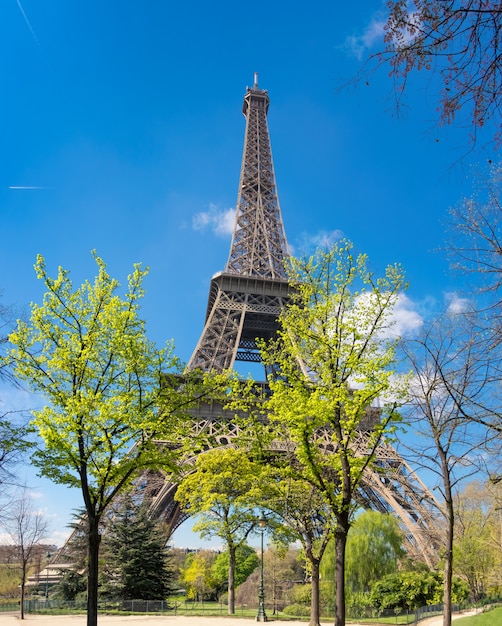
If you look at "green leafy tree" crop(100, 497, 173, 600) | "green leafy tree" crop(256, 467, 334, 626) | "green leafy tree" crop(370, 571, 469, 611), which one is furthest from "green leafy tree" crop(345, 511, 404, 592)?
"green leafy tree" crop(100, 497, 173, 600)

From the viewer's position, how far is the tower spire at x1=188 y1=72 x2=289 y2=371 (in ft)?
157

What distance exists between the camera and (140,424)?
15.4 meters

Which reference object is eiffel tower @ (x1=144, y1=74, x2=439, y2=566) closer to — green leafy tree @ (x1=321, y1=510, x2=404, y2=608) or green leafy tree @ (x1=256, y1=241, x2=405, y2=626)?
green leafy tree @ (x1=321, y1=510, x2=404, y2=608)

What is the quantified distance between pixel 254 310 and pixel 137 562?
22888 millimetres

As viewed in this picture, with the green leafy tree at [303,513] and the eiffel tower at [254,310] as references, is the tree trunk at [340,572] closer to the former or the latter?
the green leafy tree at [303,513]

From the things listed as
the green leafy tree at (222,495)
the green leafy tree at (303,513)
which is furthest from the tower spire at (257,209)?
the green leafy tree at (303,513)

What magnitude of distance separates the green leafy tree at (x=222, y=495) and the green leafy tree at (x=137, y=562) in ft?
15.2

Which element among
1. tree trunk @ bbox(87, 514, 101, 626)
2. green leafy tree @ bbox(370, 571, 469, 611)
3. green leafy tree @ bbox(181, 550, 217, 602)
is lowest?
green leafy tree @ bbox(181, 550, 217, 602)

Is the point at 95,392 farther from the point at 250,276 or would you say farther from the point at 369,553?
the point at 250,276

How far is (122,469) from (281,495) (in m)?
11.5

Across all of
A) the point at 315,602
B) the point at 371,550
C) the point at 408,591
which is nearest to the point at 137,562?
the point at 371,550

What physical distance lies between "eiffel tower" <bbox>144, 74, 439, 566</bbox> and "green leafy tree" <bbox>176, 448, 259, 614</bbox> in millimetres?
1848

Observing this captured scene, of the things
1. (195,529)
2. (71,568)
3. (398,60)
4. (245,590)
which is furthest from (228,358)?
(398,60)

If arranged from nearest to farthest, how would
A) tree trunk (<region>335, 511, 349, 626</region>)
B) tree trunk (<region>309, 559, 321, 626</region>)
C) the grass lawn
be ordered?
tree trunk (<region>335, 511, 349, 626</region>), the grass lawn, tree trunk (<region>309, 559, 321, 626</region>)
